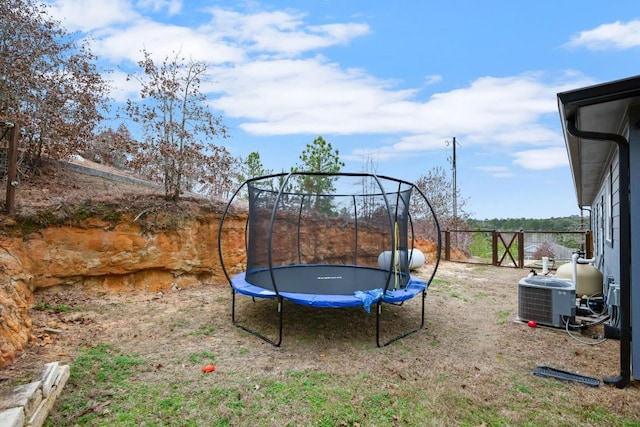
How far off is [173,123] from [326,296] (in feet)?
13.8

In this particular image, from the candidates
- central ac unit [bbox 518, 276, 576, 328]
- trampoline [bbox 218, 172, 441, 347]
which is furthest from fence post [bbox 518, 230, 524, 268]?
central ac unit [bbox 518, 276, 576, 328]

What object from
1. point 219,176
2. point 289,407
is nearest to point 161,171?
point 219,176

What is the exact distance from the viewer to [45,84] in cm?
521

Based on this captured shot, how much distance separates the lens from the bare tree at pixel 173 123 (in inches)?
219

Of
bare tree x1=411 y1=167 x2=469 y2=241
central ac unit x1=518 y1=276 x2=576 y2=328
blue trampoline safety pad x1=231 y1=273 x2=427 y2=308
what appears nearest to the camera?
blue trampoline safety pad x1=231 y1=273 x2=427 y2=308

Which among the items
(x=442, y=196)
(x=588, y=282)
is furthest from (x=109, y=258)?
(x=442, y=196)

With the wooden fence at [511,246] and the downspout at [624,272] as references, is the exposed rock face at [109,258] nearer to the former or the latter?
the downspout at [624,272]

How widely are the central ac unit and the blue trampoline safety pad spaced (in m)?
1.06

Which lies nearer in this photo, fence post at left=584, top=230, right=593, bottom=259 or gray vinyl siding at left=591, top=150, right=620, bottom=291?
gray vinyl siding at left=591, top=150, right=620, bottom=291

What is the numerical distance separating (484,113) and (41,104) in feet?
26.8

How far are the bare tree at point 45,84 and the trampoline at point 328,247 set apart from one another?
2903 millimetres

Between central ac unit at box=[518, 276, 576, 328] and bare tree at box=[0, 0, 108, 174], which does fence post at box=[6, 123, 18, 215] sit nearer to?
bare tree at box=[0, 0, 108, 174]

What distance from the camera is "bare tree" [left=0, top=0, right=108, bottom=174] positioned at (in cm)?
500

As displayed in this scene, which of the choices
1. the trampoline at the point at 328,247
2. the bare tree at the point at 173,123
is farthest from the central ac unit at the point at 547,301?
the bare tree at the point at 173,123
